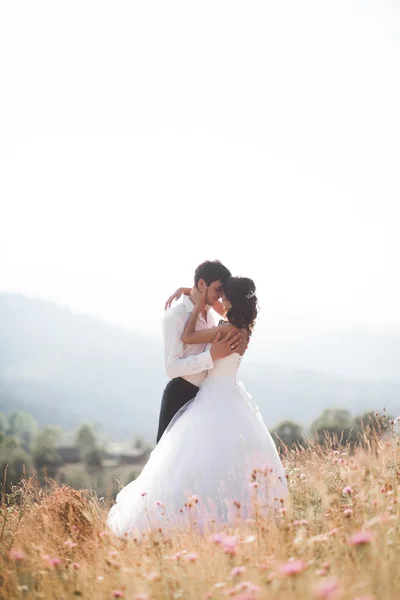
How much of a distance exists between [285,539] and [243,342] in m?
2.59

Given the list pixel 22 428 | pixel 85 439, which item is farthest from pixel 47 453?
pixel 22 428

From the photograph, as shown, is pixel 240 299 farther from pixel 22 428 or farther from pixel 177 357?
pixel 22 428

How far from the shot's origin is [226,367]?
602 cm

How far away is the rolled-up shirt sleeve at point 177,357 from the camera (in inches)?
230

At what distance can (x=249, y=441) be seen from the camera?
556 cm

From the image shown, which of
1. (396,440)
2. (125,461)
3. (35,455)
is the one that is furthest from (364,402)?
(396,440)

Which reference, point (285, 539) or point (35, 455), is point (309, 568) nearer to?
point (285, 539)

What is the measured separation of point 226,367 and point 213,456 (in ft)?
3.31

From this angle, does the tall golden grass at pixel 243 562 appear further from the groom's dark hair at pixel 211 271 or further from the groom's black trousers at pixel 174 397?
the groom's dark hair at pixel 211 271

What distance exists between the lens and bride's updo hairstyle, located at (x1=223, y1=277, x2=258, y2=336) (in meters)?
5.93

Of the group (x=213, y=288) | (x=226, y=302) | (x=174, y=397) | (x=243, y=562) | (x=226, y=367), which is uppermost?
(x=213, y=288)

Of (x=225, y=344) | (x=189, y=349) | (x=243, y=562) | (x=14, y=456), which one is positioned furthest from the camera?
(x=14, y=456)

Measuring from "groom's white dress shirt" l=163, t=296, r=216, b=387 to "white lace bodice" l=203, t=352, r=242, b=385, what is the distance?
0.38 ft

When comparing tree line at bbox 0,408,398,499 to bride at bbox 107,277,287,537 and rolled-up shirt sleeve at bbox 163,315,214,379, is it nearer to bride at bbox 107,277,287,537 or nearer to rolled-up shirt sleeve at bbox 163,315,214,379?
bride at bbox 107,277,287,537
